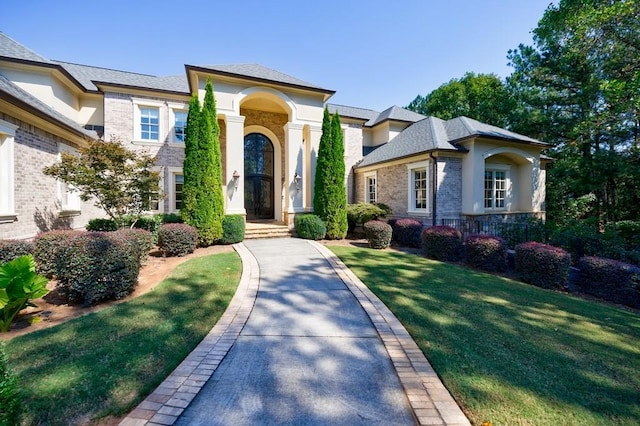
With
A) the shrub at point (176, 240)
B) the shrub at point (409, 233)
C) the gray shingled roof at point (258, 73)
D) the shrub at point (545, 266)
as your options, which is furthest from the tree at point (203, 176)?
the shrub at point (545, 266)

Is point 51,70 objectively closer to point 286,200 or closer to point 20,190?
point 20,190

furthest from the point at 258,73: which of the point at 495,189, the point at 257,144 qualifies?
the point at 495,189

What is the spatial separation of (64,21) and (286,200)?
29.9 ft

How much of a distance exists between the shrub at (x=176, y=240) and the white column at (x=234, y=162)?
272 cm

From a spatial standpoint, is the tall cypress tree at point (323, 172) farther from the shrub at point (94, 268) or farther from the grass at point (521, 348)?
the shrub at point (94, 268)

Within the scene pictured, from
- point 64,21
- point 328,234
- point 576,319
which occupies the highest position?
point 64,21

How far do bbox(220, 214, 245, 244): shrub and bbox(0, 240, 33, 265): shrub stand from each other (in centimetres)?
508

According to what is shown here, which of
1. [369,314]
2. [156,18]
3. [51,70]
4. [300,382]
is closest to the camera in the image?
[300,382]

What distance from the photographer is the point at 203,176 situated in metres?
10.1

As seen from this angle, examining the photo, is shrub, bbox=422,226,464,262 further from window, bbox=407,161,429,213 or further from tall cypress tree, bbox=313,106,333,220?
tall cypress tree, bbox=313,106,333,220

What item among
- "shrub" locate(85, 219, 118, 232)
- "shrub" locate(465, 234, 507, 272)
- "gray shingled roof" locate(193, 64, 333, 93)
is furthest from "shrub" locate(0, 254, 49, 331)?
"shrub" locate(465, 234, 507, 272)

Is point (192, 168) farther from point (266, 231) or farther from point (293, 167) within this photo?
point (293, 167)

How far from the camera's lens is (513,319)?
455 cm

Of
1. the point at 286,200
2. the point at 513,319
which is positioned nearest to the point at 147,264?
the point at 286,200
